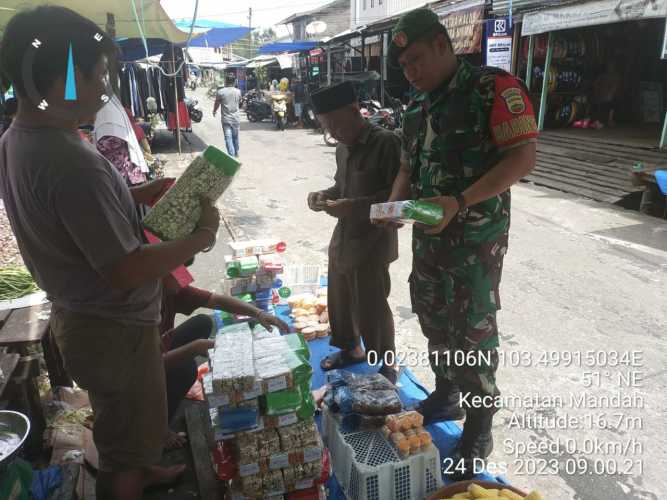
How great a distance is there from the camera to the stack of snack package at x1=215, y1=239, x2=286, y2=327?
345 cm

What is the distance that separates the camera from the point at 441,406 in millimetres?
2514

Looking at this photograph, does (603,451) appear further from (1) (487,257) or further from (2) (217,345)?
(2) (217,345)

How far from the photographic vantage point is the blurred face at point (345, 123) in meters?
2.52

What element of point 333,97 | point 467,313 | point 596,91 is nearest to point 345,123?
point 333,97

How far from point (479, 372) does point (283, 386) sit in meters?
0.86

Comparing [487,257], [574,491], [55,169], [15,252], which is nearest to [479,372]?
[487,257]

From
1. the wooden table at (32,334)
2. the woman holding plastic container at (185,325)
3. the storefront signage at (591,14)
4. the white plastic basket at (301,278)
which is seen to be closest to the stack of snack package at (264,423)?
the woman holding plastic container at (185,325)

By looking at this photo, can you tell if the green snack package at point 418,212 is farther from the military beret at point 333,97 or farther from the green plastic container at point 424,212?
the military beret at point 333,97

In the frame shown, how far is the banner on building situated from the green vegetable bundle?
9.18m

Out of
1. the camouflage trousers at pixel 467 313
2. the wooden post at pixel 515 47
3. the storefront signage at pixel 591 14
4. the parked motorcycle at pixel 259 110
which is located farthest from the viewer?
the parked motorcycle at pixel 259 110

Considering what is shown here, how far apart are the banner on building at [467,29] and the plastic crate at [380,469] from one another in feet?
31.2

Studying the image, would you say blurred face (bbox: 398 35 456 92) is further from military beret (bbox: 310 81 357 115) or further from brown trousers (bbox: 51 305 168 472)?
brown trousers (bbox: 51 305 168 472)

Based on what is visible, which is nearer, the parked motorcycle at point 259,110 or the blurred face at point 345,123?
the blurred face at point 345,123

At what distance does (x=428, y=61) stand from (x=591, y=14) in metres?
7.37
